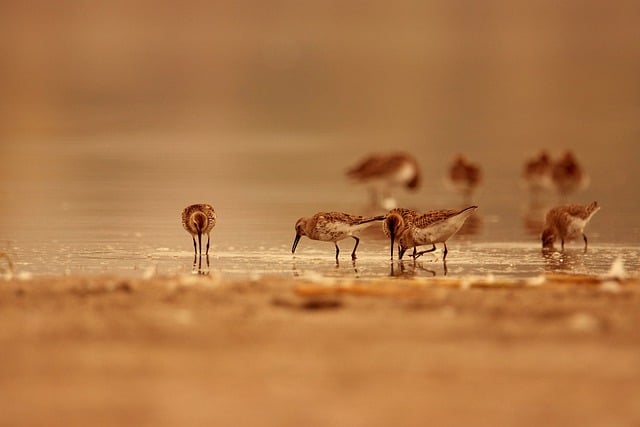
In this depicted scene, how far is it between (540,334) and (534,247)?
7596 millimetres

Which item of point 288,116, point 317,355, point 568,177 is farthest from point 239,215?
point 288,116

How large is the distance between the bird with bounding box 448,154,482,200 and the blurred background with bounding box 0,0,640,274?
350 mm

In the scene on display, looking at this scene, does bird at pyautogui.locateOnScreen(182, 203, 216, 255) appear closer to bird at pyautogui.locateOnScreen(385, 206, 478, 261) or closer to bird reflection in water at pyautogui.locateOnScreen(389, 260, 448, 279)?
bird at pyautogui.locateOnScreen(385, 206, 478, 261)

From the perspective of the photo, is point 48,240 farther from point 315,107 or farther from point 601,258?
point 315,107

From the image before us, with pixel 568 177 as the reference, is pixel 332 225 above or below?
below

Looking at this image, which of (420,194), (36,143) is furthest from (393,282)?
(36,143)

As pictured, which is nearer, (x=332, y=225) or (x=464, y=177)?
(x=332, y=225)

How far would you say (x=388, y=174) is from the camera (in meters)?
23.9

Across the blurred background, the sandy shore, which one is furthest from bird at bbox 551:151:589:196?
the sandy shore

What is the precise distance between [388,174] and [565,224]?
8424mm

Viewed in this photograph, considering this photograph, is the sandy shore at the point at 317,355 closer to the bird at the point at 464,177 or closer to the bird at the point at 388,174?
the bird at the point at 464,177

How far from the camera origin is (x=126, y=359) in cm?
787

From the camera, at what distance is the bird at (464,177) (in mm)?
22828

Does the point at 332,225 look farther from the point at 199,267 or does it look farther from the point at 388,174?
the point at 388,174
